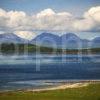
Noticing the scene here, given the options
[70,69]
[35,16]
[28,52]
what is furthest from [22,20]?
[70,69]

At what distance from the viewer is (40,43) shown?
3234 mm

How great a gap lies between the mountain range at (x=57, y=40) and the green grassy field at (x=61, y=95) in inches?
17.1

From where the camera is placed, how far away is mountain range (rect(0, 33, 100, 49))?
321 cm

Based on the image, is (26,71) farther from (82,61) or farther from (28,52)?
(82,61)

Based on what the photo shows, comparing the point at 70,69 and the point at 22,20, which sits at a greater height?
the point at 22,20

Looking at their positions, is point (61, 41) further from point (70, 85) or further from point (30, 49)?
point (70, 85)

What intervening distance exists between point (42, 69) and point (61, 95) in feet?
1.08

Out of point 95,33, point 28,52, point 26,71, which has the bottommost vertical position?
point 26,71

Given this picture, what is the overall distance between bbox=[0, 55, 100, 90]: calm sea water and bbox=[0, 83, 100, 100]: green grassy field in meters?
0.08

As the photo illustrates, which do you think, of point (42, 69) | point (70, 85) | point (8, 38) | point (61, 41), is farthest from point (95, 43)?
point (8, 38)

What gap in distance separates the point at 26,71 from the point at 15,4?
701mm

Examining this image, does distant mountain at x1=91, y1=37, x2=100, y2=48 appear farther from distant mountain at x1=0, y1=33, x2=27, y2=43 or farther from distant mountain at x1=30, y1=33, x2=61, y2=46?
distant mountain at x1=0, y1=33, x2=27, y2=43

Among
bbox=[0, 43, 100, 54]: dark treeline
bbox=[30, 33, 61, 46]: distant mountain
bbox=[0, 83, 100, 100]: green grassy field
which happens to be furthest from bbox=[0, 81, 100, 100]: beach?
bbox=[30, 33, 61, 46]: distant mountain

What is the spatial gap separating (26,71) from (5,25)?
0.52m
